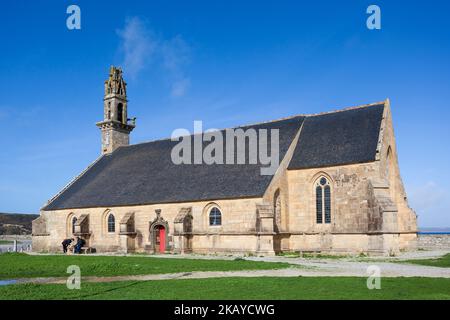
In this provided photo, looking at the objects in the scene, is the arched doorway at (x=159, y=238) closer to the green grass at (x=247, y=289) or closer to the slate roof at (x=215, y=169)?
the slate roof at (x=215, y=169)

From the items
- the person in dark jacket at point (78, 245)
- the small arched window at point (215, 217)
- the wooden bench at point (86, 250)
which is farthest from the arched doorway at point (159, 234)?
the person in dark jacket at point (78, 245)

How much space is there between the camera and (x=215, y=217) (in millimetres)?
34219

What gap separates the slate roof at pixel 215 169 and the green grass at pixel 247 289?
1554 cm

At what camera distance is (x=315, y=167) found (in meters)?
32.8

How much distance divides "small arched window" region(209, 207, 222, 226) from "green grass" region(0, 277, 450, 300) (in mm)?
16779

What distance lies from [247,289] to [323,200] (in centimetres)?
1923

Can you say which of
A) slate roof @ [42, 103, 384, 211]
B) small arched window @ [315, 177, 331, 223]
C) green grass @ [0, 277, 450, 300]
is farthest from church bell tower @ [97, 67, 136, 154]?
green grass @ [0, 277, 450, 300]

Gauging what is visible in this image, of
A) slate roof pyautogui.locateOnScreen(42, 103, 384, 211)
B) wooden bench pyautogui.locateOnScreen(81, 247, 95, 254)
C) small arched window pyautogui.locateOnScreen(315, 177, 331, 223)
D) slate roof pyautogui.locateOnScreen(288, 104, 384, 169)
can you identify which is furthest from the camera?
wooden bench pyautogui.locateOnScreen(81, 247, 95, 254)

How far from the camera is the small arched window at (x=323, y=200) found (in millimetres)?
32188

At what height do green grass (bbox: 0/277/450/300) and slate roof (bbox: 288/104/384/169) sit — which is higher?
slate roof (bbox: 288/104/384/169)

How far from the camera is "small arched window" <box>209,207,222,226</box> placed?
33969 millimetres

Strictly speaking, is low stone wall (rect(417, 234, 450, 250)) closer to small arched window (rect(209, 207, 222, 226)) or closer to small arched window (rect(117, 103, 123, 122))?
small arched window (rect(209, 207, 222, 226))
